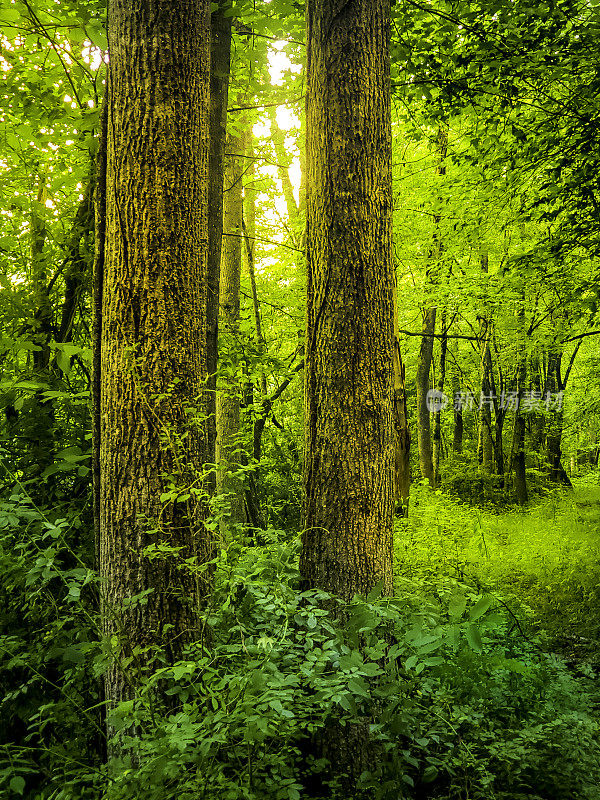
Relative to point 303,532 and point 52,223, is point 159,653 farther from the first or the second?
point 52,223

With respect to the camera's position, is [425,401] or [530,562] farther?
[425,401]

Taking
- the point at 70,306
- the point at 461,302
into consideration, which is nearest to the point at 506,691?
the point at 70,306

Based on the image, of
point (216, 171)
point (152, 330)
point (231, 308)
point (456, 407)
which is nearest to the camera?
point (152, 330)

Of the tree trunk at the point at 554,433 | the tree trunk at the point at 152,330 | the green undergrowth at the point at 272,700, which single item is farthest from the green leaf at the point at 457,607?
the tree trunk at the point at 554,433

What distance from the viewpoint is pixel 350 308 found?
3.26 m

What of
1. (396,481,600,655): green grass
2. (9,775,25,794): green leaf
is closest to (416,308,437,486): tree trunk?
(396,481,600,655): green grass

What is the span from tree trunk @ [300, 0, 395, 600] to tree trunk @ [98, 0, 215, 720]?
82 cm

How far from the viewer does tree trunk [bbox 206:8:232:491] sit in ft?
15.0

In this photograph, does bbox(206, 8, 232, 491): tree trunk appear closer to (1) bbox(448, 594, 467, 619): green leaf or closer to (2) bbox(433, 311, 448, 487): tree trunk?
(1) bbox(448, 594, 467, 619): green leaf

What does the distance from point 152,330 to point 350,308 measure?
4.13 ft

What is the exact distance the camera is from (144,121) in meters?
2.71

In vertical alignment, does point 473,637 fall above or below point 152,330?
below

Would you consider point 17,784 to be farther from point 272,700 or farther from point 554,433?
point 554,433

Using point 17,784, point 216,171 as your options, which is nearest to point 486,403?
point 216,171
